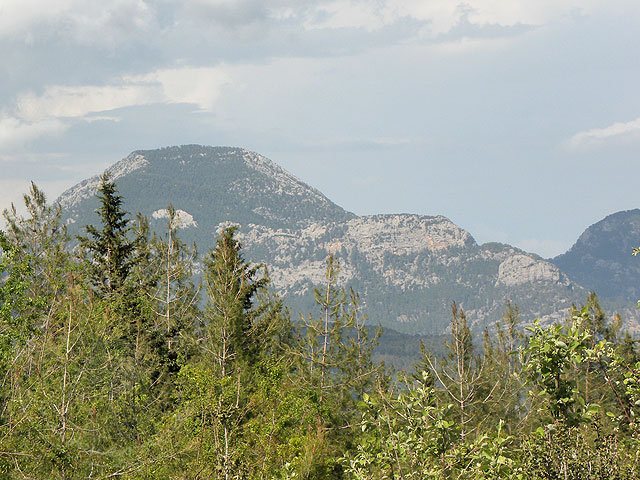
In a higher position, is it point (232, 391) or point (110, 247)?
point (110, 247)

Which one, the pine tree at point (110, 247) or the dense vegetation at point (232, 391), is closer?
the dense vegetation at point (232, 391)

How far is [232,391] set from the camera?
23156mm

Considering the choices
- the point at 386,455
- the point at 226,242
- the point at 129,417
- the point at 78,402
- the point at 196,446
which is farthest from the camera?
the point at 226,242

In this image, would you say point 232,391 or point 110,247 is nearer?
point 232,391

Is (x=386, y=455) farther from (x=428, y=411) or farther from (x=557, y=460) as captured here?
(x=557, y=460)

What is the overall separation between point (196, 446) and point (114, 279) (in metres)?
20.9

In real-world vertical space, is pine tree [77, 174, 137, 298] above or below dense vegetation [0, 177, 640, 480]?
above

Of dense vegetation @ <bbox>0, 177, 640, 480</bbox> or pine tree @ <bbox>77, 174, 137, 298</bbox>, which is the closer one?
dense vegetation @ <bbox>0, 177, 640, 480</bbox>

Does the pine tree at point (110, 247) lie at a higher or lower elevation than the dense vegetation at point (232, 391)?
higher

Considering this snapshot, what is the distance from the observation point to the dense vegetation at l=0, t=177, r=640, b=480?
6.19 m

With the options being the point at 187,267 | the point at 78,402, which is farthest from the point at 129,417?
the point at 187,267

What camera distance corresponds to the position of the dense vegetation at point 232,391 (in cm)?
619

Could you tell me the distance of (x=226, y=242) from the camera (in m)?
32.3

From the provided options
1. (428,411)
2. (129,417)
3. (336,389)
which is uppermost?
(428,411)
